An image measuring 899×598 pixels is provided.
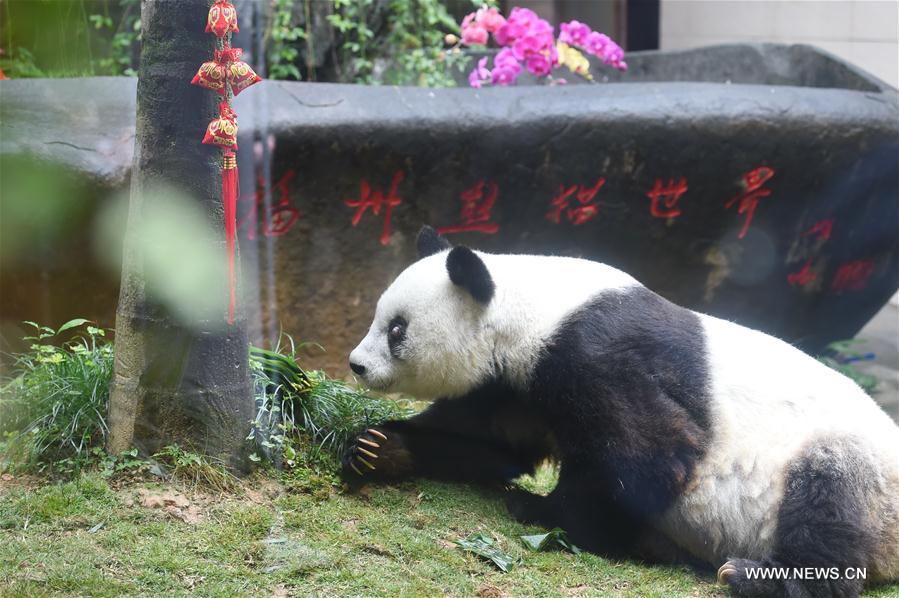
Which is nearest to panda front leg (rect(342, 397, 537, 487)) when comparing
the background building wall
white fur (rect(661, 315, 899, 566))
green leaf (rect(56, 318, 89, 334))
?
white fur (rect(661, 315, 899, 566))

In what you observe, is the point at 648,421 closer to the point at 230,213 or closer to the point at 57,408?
the point at 230,213

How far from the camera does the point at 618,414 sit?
10.8 ft

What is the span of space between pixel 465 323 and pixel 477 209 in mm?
1957

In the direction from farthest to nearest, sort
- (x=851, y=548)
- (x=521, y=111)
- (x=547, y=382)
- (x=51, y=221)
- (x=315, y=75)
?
(x=315, y=75) → (x=521, y=111) → (x=51, y=221) → (x=547, y=382) → (x=851, y=548)

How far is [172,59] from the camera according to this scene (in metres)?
3.16

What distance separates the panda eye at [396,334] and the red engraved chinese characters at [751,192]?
2945 millimetres

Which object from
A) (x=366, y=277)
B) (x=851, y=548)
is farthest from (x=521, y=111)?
(x=851, y=548)

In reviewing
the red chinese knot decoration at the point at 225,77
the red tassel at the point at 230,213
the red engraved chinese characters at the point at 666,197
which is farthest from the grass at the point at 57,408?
the red engraved chinese characters at the point at 666,197

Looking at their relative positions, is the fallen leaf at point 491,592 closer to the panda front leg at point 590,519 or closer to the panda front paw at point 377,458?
the panda front leg at point 590,519

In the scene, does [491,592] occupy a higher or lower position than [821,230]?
lower

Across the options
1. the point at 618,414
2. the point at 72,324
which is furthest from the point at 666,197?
the point at 72,324

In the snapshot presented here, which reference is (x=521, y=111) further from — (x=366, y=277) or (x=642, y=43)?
(x=642, y=43)

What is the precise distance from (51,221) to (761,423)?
3.31 meters

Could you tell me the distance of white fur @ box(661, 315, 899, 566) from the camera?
3299 millimetres
